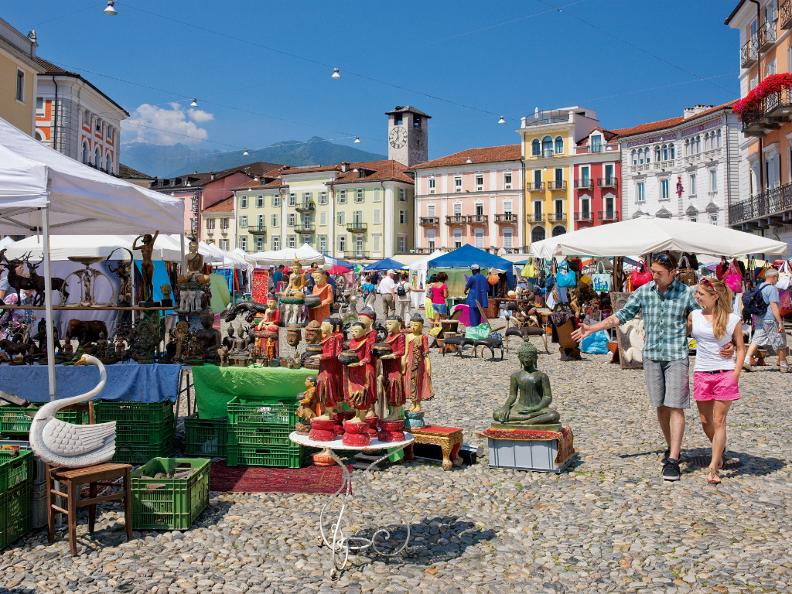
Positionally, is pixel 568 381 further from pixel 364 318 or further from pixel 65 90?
pixel 65 90

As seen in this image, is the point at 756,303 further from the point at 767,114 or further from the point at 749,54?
the point at 749,54

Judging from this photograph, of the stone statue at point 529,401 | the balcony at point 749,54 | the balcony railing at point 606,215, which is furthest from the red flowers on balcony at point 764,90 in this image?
the balcony railing at point 606,215

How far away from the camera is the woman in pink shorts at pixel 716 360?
20.2ft

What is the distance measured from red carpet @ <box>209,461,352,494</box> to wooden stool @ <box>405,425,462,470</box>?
86cm

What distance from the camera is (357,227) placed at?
70000 millimetres

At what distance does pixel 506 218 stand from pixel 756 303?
2092 inches

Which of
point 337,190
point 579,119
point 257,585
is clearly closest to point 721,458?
point 257,585

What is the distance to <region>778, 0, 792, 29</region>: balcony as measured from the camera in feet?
83.5

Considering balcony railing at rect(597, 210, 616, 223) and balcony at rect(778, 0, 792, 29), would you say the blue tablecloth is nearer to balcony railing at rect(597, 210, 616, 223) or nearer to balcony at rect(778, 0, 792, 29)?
balcony at rect(778, 0, 792, 29)

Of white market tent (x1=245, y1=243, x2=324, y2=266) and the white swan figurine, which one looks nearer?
the white swan figurine

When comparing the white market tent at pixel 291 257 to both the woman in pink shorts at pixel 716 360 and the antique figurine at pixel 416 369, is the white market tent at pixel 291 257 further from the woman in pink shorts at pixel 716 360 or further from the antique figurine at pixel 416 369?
the woman in pink shorts at pixel 716 360

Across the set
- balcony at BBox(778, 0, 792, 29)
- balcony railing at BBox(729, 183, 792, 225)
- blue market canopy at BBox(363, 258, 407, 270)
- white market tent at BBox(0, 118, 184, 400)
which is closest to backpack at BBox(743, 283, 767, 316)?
white market tent at BBox(0, 118, 184, 400)

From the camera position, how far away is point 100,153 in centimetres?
5044

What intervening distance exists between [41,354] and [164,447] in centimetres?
170
